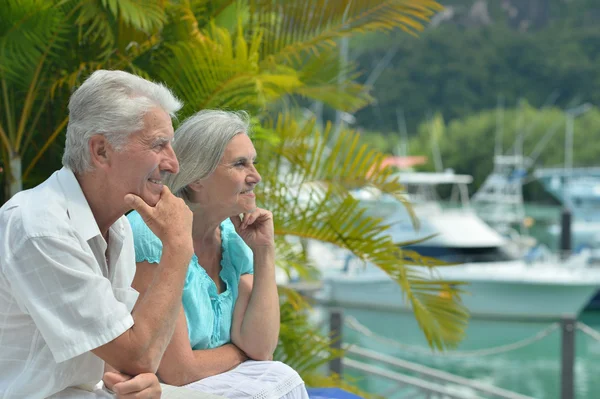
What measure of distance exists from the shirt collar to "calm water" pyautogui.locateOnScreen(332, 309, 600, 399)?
31.8 feet

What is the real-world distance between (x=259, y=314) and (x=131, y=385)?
722 mm

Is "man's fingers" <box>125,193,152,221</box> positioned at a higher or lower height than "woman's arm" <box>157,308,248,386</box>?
higher

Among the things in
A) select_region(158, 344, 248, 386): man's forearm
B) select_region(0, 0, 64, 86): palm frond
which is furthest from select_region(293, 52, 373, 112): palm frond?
select_region(158, 344, 248, 386): man's forearm

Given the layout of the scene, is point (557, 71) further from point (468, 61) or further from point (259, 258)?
point (259, 258)

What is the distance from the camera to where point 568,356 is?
5371 mm

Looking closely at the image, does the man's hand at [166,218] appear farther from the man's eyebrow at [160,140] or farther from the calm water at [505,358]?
the calm water at [505,358]

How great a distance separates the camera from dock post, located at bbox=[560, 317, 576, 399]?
5.30m

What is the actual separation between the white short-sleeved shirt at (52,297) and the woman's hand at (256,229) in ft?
2.51

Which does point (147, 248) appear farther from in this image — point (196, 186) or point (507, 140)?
point (507, 140)

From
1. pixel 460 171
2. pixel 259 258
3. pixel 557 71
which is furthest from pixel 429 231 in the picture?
pixel 557 71

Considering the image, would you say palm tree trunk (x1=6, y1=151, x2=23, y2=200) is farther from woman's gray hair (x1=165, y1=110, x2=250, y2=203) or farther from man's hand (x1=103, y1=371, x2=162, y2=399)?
man's hand (x1=103, y1=371, x2=162, y2=399)

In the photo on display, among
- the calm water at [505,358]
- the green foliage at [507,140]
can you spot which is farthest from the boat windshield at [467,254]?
the green foliage at [507,140]

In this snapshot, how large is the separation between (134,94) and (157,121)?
71 millimetres

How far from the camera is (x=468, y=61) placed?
5834 centimetres
